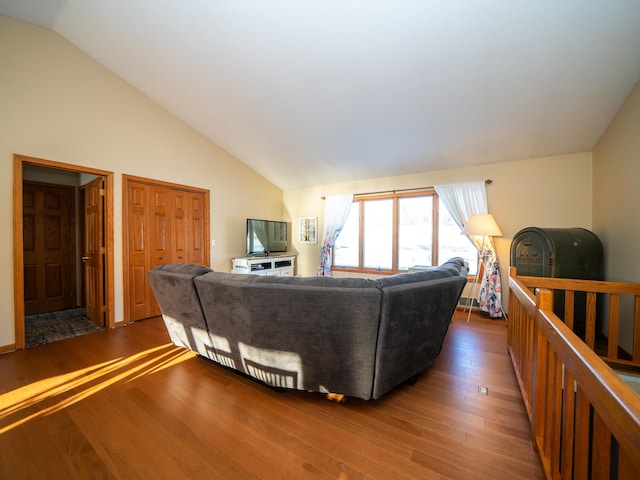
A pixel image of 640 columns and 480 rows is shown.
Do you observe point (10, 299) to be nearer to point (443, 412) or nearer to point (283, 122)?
point (283, 122)

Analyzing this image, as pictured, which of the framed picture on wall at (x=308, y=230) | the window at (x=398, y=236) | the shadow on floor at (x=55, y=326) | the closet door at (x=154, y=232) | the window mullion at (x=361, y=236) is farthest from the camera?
the framed picture on wall at (x=308, y=230)

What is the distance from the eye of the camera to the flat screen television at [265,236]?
4918mm

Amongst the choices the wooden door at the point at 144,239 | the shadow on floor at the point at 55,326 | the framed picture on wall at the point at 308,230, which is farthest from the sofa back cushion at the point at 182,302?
the framed picture on wall at the point at 308,230

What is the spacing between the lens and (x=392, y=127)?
3357mm

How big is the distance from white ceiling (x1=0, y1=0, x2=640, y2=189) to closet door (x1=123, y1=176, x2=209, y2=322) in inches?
49.5

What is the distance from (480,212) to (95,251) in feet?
18.2

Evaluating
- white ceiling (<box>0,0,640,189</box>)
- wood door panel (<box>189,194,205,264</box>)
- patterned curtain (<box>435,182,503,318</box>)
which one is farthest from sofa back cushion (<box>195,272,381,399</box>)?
patterned curtain (<box>435,182,503,318</box>)

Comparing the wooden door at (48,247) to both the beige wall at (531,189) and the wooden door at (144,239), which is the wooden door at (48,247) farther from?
the beige wall at (531,189)

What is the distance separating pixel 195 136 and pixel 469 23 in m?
3.92

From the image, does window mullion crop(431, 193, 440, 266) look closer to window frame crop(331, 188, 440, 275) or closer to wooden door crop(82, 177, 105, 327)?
window frame crop(331, 188, 440, 275)

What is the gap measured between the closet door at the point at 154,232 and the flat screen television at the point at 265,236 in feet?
2.76

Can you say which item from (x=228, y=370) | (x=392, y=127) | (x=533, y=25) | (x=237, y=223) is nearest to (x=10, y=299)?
(x=228, y=370)

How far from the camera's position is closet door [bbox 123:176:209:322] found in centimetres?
348

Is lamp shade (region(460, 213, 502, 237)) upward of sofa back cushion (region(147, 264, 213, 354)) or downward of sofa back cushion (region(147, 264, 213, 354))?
upward
